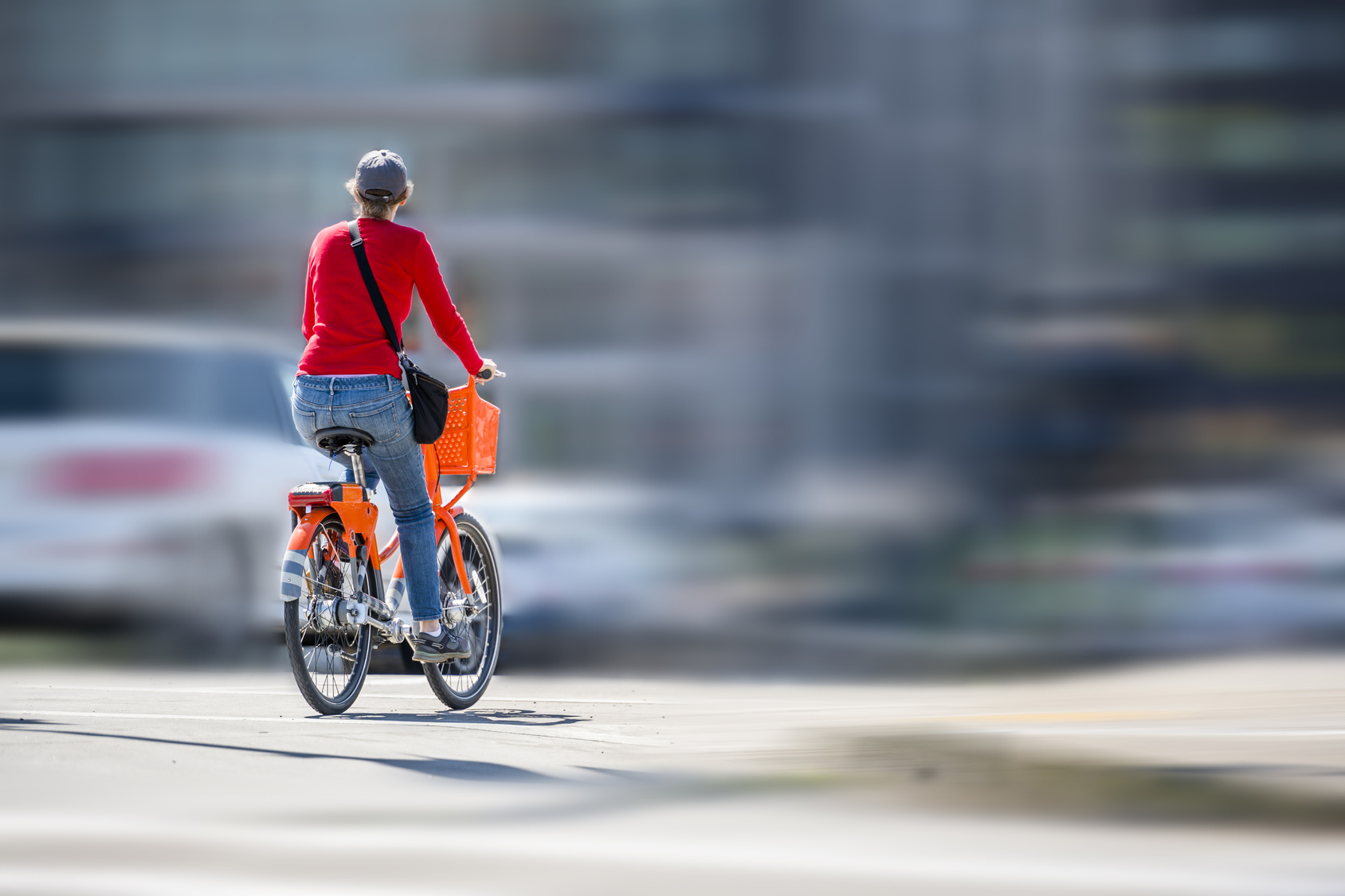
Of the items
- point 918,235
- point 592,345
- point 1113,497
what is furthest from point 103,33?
point 1113,497

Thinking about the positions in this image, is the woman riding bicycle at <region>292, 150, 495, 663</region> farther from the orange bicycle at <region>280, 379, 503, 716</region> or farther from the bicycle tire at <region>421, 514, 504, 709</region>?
the bicycle tire at <region>421, 514, 504, 709</region>

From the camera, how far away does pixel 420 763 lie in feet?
15.0

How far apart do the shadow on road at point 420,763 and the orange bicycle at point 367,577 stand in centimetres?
51

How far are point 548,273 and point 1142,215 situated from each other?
50.9 feet

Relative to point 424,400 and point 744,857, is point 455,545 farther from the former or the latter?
point 744,857

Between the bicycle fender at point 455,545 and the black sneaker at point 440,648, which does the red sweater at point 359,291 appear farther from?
the black sneaker at point 440,648

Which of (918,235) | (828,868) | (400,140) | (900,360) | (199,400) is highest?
(400,140)

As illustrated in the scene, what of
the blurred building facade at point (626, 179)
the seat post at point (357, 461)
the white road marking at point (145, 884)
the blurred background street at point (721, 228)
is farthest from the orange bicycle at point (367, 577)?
the blurred building facade at point (626, 179)

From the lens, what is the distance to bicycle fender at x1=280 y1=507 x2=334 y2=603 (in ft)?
17.5

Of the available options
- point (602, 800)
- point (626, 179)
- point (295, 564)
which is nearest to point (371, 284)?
point (295, 564)

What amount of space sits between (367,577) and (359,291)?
91 centimetres

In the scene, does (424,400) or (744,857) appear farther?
(424,400)

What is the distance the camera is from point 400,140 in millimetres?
27422

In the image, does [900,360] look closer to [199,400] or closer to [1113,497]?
[1113,497]
